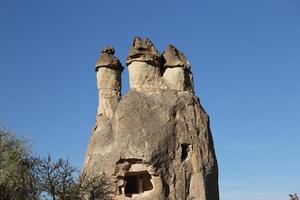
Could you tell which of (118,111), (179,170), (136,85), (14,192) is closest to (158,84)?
(136,85)

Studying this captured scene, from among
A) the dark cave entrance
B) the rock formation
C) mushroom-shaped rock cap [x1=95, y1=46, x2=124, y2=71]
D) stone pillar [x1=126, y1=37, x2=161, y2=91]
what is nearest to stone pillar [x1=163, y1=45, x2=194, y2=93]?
the rock formation

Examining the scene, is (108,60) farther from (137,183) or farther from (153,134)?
(137,183)

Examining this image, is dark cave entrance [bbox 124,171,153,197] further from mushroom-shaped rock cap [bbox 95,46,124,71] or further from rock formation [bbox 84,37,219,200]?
mushroom-shaped rock cap [bbox 95,46,124,71]

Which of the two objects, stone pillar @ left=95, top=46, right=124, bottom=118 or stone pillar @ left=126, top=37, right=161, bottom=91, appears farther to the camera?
stone pillar @ left=95, top=46, right=124, bottom=118

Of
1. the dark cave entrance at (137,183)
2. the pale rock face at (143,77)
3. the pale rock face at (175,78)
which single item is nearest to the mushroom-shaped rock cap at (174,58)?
the pale rock face at (175,78)

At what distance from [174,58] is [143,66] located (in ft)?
5.55

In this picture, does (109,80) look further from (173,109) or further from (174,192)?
(174,192)

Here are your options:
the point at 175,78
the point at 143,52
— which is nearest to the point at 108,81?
the point at 143,52

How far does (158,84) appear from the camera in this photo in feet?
85.5

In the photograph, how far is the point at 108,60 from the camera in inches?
1071

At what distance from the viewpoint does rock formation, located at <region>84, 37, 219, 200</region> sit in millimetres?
23266

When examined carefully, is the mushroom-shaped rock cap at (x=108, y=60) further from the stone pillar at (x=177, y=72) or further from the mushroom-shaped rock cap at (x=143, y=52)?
the stone pillar at (x=177, y=72)

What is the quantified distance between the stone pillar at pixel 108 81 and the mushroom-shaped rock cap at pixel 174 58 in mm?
2409

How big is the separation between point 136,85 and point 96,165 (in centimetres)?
421
